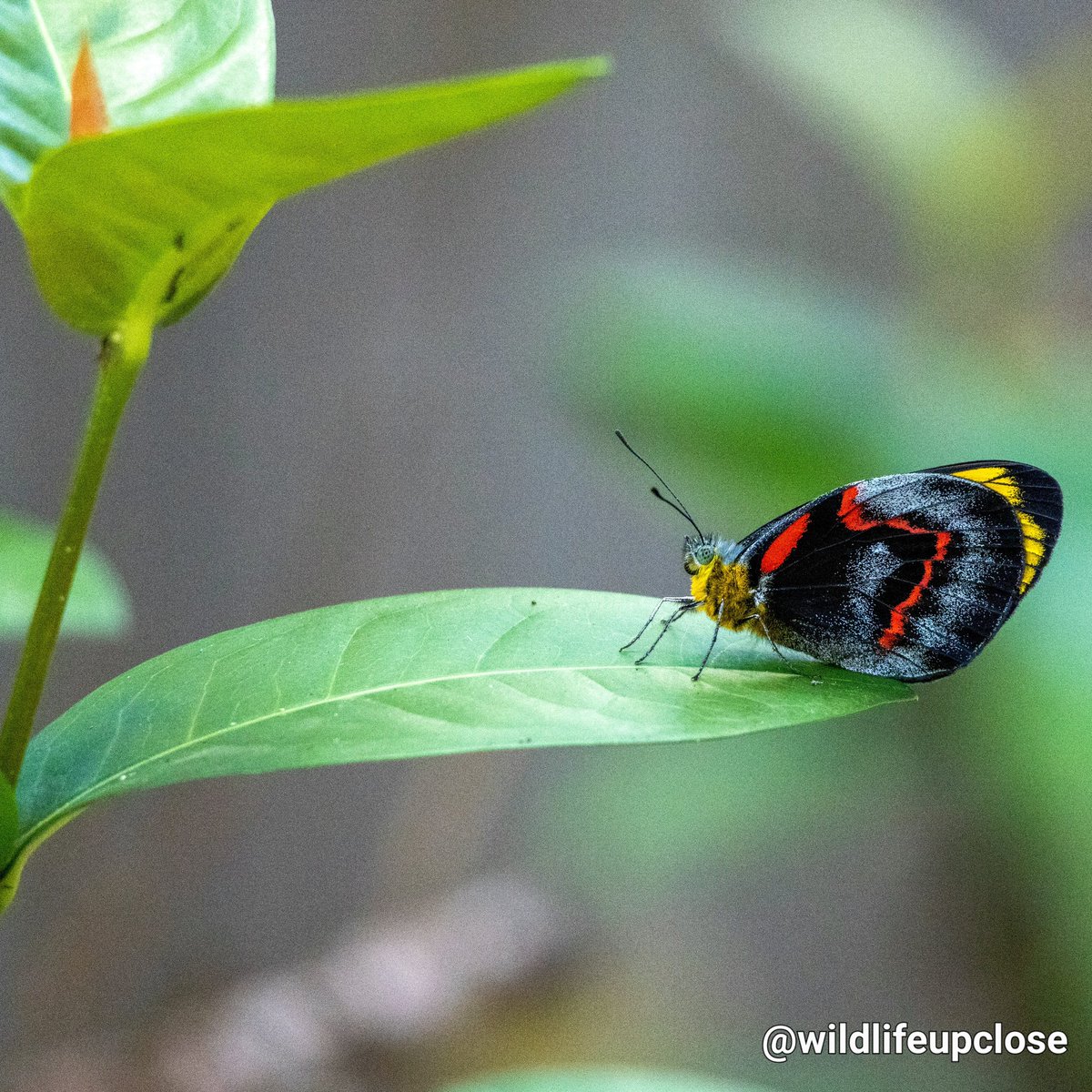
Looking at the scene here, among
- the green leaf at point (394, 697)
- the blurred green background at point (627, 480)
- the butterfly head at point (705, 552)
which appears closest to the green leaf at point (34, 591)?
the green leaf at point (394, 697)

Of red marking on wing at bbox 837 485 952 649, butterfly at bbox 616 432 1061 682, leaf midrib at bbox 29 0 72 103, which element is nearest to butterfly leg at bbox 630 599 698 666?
butterfly at bbox 616 432 1061 682

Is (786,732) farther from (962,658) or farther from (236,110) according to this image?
(236,110)

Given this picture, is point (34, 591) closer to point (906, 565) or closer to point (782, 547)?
point (782, 547)

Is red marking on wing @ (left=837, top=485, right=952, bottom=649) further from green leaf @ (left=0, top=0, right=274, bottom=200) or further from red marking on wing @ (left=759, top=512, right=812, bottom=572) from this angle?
green leaf @ (left=0, top=0, right=274, bottom=200)

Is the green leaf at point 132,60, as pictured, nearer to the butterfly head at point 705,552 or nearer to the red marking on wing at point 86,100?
the red marking on wing at point 86,100

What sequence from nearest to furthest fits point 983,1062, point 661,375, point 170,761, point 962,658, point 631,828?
point 170,761, point 962,658, point 661,375, point 631,828, point 983,1062

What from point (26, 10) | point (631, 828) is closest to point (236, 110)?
point (26, 10)

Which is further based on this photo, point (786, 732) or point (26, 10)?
point (786, 732)
